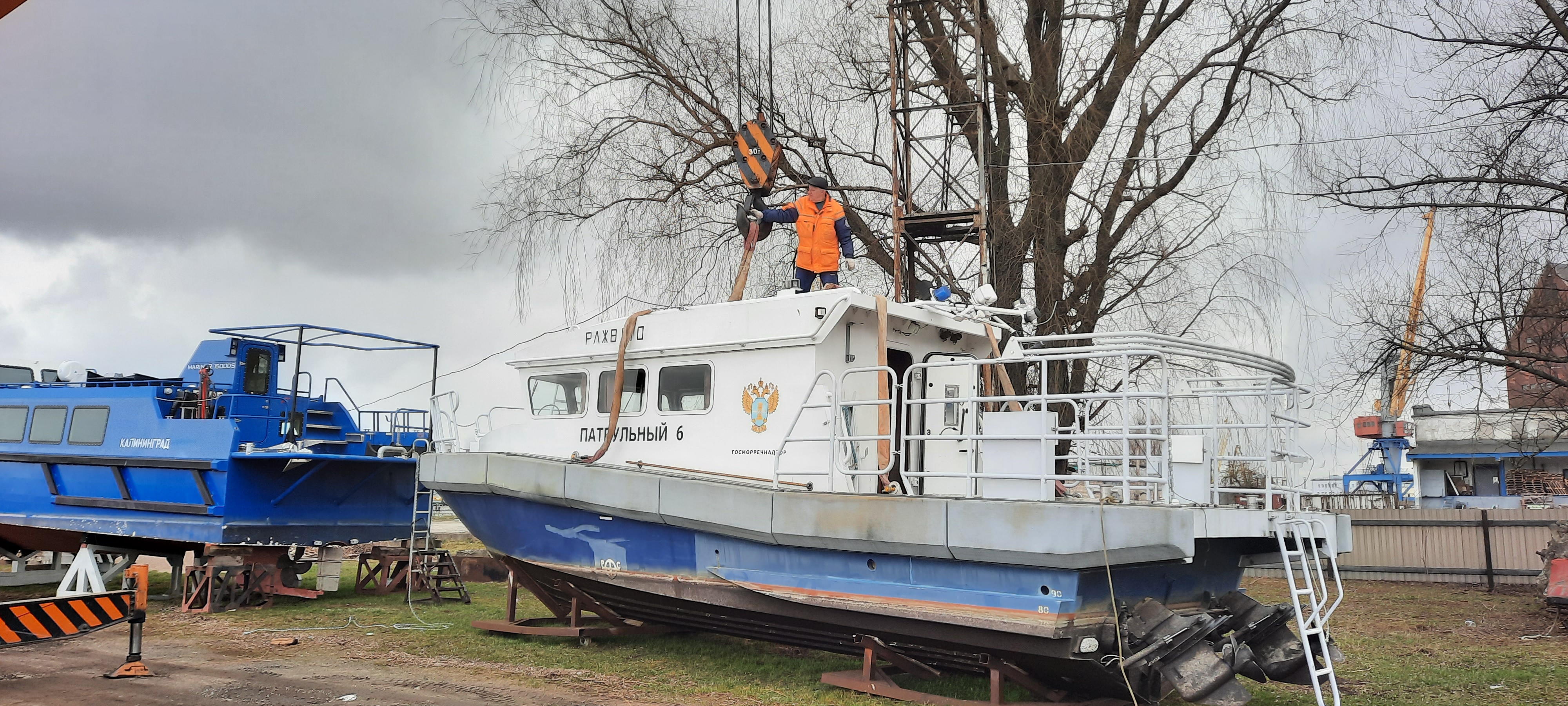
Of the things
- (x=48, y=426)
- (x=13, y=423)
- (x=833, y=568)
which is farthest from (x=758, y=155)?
(x=13, y=423)

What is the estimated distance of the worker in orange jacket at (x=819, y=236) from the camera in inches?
367

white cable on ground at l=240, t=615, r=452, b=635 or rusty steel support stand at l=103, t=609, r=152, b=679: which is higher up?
rusty steel support stand at l=103, t=609, r=152, b=679

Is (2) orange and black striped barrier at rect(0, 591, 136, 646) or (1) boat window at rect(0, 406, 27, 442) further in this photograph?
(1) boat window at rect(0, 406, 27, 442)

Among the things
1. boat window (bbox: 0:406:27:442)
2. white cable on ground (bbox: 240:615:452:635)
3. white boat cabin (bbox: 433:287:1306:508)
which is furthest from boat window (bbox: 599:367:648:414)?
boat window (bbox: 0:406:27:442)

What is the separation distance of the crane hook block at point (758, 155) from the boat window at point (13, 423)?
38.6 ft

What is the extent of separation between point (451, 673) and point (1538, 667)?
904 cm

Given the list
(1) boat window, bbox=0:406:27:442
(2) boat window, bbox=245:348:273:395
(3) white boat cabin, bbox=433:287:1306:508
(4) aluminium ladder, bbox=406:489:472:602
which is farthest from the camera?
(1) boat window, bbox=0:406:27:442

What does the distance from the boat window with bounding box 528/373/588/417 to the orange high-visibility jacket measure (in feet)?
7.30

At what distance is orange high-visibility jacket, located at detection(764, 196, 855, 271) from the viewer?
931cm

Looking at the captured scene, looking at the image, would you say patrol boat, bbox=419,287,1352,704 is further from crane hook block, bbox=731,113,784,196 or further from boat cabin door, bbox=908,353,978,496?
crane hook block, bbox=731,113,784,196

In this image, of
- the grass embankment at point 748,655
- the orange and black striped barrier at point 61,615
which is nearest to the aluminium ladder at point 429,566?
the grass embankment at point 748,655

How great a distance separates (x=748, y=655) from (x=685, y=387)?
2575 millimetres

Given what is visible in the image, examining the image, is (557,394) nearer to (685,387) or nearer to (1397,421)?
(685,387)

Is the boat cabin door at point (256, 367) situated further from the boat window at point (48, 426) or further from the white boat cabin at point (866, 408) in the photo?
the white boat cabin at point (866, 408)
